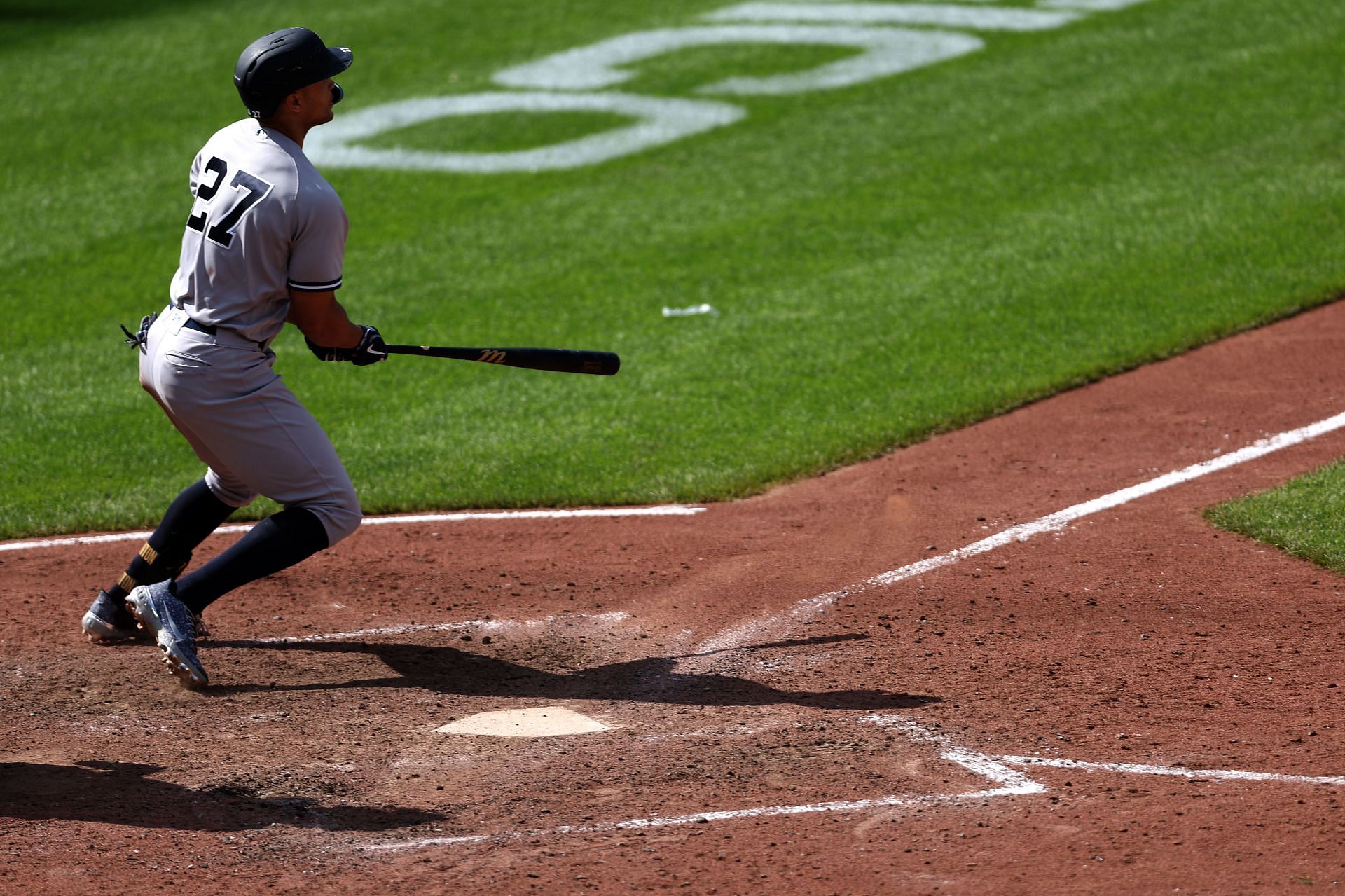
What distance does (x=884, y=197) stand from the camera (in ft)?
39.0

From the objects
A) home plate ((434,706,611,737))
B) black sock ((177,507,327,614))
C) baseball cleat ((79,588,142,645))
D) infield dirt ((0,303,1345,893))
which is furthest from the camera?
baseball cleat ((79,588,142,645))

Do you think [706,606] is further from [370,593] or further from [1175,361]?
[1175,361]

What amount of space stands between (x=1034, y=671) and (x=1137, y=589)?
0.92 meters

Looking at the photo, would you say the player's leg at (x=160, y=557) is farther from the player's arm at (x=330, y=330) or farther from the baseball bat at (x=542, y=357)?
the baseball bat at (x=542, y=357)

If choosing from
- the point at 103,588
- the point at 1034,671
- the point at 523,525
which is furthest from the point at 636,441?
the point at 1034,671

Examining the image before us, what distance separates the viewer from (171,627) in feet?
17.2

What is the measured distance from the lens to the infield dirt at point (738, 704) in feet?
13.2

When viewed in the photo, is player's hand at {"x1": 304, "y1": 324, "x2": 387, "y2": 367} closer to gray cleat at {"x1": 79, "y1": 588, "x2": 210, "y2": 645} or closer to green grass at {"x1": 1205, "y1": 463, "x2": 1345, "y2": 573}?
gray cleat at {"x1": 79, "y1": 588, "x2": 210, "y2": 645}

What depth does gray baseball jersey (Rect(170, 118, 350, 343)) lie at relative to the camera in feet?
16.5

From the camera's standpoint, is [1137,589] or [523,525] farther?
[523,525]

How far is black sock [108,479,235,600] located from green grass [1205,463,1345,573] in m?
4.06

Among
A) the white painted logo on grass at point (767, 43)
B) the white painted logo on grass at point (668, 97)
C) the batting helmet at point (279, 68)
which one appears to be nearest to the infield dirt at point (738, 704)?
the batting helmet at point (279, 68)

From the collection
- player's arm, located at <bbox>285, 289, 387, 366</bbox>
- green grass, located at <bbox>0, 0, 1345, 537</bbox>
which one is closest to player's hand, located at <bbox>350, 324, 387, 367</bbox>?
player's arm, located at <bbox>285, 289, 387, 366</bbox>

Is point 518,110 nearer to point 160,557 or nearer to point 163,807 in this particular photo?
point 160,557
